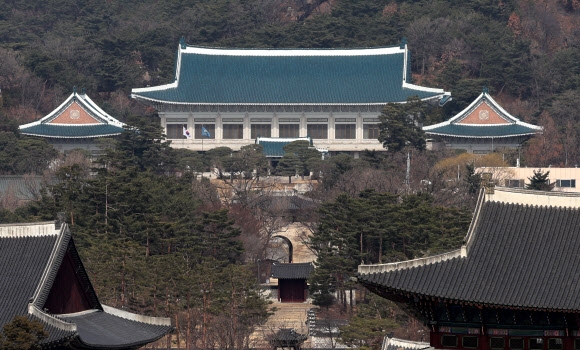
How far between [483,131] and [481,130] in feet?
1.08

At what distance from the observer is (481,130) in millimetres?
98812

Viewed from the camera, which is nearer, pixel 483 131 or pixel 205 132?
pixel 483 131

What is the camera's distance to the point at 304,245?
7844 cm

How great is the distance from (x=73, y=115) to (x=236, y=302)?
44.7 metres

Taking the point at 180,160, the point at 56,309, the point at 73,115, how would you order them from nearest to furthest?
the point at 56,309
the point at 180,160
the point at 73,115

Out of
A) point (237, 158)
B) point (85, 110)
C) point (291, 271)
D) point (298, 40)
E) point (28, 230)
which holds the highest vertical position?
point (298, 40)

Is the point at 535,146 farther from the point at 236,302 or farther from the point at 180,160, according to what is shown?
the point at 236,302

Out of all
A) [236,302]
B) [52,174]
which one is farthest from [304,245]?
[236,302]

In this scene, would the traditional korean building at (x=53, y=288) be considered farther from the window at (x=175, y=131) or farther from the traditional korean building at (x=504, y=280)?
the window at (x=175, y=131)

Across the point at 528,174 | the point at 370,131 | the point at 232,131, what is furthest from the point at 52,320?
the point at 232,131

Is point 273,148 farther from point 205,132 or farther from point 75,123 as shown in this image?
point 75,123

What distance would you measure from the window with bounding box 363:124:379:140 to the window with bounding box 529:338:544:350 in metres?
67.6

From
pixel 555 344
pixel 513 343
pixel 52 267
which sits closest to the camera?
pixel 555 344

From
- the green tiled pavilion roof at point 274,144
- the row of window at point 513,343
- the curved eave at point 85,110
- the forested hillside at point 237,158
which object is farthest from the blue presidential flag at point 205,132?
the row of window at point 513,343
